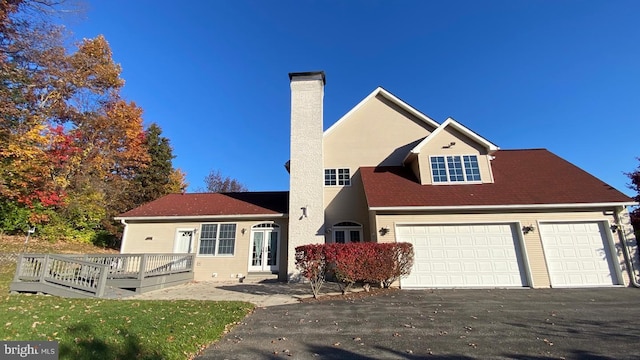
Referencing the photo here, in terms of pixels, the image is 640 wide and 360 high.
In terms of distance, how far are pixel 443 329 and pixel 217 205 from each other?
494 inches

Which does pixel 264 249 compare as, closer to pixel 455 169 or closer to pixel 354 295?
pixel 354 295

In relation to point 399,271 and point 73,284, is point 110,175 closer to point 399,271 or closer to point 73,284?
point 73,284

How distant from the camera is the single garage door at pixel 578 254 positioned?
34.9 feet

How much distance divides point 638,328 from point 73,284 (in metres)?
14.7

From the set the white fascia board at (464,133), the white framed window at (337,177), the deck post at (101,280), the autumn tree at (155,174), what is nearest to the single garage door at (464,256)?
the white fascia board at (464,133)

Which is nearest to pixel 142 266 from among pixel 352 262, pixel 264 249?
pixel 264 249

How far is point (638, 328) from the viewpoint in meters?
5.57

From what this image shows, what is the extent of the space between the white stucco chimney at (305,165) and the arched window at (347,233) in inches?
49.5

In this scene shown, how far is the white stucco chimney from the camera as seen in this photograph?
43.0 feet

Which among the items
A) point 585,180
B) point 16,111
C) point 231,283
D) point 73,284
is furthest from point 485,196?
point 16,111

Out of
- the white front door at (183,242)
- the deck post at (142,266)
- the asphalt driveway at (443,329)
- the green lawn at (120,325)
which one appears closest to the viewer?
the green lawn at (120,325)

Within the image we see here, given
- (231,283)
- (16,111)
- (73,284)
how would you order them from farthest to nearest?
(16,111)
(231,283)
(73,284)

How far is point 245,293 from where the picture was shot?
10242 mm

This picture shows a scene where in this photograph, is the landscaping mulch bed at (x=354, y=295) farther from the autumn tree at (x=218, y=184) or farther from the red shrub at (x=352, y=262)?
the autumn tree at (x=218, y=184)
